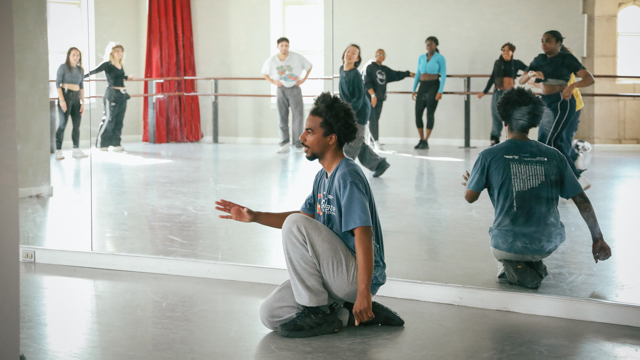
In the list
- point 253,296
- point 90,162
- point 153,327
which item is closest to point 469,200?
point 253,296

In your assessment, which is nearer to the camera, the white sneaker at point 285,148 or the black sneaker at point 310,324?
the black sneaker at point 310,324

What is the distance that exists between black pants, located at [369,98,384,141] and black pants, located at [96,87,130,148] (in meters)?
1.45

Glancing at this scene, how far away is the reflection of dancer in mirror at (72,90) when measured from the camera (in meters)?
3.78

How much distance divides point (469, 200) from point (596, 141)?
0.59 meters

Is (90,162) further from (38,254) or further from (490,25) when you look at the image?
(490,25)

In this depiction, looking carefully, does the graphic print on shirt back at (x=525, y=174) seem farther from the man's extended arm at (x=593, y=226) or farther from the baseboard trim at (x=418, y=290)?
the baseboard trim at (x=418, y=290)

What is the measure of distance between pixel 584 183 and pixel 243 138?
1.69 meters

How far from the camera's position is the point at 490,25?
2.86 meters

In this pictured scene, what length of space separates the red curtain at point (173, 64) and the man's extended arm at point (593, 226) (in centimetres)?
193

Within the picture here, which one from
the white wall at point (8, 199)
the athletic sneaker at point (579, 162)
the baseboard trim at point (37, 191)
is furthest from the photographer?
the baseboard trim at point (37, 191)

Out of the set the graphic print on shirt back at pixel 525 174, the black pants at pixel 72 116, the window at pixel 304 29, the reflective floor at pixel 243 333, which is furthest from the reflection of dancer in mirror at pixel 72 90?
the graphic print on shirt back at pixel 525 174

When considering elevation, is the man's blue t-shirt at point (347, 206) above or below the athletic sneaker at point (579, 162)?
below

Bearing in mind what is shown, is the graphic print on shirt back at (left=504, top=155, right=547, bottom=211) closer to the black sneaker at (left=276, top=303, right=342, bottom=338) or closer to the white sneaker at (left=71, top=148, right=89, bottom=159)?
the black sneaker at (left=276, top=303, right=342, bottom=338)

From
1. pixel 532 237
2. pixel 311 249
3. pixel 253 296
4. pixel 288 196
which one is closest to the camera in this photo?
pixel 311 249
